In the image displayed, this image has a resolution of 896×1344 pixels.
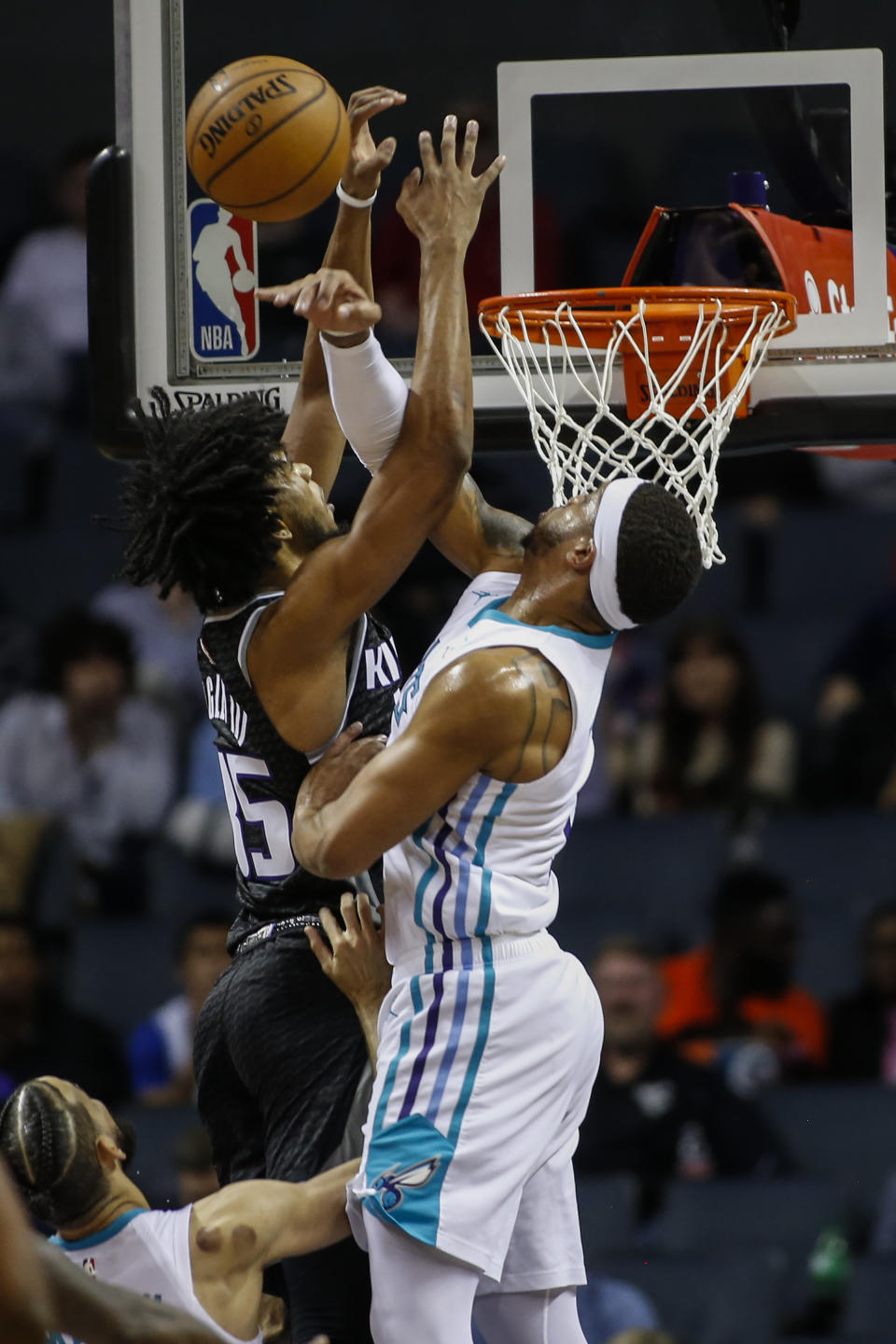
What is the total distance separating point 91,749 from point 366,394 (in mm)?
4620

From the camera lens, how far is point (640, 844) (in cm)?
753

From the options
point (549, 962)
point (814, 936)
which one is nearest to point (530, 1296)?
point (549, 962)

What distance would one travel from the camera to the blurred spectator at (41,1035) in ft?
22.9

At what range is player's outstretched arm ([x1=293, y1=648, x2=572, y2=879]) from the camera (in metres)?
3.19

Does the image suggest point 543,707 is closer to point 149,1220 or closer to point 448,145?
point 448,145

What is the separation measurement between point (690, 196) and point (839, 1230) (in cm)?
356

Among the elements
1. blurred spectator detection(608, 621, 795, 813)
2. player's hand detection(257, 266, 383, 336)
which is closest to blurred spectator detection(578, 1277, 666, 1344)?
blurred spectator detection(608, 621, 795, 813)

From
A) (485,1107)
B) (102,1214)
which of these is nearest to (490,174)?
(485,1107)

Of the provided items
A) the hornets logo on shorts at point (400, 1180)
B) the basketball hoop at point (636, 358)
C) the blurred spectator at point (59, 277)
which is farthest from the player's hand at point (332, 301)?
the blurred spectator at point (59, 277)

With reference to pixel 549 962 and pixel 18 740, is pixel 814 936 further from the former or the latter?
pixel 549 962

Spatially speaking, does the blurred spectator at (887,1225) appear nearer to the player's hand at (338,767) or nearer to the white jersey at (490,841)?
the white jersey at (490,841)

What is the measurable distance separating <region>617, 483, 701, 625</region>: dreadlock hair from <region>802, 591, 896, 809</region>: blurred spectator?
436cm

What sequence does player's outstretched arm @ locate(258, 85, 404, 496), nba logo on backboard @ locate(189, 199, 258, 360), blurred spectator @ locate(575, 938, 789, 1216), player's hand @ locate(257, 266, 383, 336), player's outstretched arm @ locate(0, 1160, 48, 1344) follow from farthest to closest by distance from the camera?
blurred spectator @ locate(575, 938, 789, 1216) → nba logo on backboard @ locate(189, 199, 258, 360) → player's outstretched arm @ locate(258, 85, 404, 496) → player's hand @ locate(257, 266, 383, 336) → player's outstretched arm @ locate(0, 1160, 48, 1344)

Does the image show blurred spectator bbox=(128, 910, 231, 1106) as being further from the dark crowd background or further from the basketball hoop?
the basketball hoop
